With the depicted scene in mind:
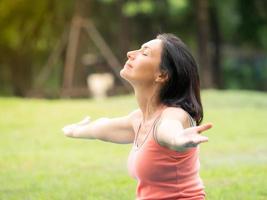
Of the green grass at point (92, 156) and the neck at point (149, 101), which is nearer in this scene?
the neck at point (149, 101)

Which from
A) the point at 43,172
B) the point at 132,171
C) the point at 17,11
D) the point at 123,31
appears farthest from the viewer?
the point at 17,11

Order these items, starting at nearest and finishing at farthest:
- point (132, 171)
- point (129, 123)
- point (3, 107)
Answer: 1. point (132, 171)
2. point (129, 123)
3. point (3, 107)

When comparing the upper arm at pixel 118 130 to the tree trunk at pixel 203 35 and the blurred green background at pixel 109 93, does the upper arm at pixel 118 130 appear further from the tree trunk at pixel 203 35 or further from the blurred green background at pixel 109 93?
the tree trunk at pixel 203 35

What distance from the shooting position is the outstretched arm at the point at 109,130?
13.8 feet

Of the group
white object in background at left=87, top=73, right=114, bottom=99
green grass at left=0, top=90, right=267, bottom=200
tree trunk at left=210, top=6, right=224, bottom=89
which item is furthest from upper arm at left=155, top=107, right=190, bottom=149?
tree trunk at left=210, top=6, right=224, bottom=89

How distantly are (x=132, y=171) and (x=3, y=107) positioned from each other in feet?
37.5

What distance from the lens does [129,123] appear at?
4.18 meters

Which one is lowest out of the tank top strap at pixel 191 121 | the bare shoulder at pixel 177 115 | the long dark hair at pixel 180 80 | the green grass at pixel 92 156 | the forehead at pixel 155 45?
the green grass at pixel 92 156

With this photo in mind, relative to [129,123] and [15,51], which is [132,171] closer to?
[129,123]

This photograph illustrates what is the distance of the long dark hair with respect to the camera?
12.5 feet

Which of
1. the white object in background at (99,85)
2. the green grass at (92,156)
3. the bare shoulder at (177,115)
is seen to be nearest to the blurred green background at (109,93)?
the green grass at (92,156)

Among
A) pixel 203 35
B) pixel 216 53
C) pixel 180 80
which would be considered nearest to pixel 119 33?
pixel 203 35

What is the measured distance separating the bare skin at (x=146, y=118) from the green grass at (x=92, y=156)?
74.2 inches

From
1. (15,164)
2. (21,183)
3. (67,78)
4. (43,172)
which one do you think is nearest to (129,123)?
(21,183)
